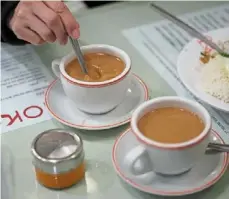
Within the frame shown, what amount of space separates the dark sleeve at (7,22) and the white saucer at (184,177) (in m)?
0.41

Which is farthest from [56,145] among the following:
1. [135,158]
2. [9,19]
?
[9,19]

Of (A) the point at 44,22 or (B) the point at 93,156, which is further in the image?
(A) the point at 44,22

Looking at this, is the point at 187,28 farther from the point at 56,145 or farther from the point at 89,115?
the point at 56,145

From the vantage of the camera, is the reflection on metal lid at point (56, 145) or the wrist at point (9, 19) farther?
the wrist at point (9, 19)

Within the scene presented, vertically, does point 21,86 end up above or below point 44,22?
below

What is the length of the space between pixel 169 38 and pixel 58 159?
483 millimetres

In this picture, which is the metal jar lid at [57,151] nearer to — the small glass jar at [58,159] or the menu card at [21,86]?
the small glass jar at [58,159]

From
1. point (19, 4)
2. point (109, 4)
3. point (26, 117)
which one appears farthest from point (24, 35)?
point (109, 4)

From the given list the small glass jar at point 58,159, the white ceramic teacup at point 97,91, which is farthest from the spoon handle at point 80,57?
the small glass jar at point 58,159

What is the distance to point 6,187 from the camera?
0.69 m

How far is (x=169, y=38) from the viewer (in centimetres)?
104

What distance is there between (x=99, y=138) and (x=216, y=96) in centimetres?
19

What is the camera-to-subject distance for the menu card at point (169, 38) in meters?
0.92

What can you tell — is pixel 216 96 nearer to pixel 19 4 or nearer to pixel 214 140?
pixel 214 140
